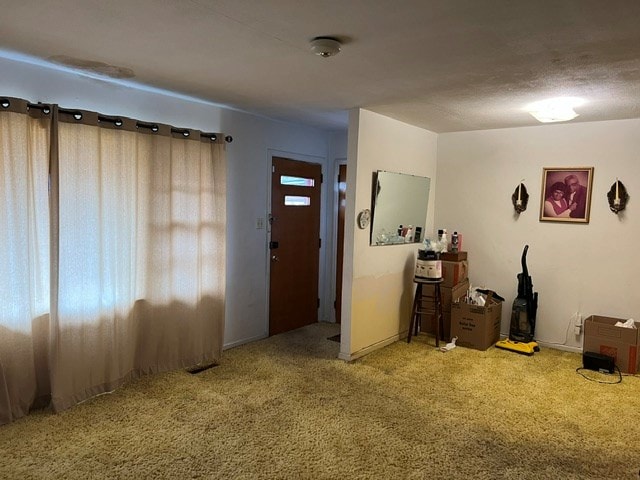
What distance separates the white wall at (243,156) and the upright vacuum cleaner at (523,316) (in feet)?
7.10

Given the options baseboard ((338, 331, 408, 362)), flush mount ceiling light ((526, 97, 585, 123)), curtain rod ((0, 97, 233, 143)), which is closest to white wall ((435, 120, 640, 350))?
flush mount ceiling light ((526, 97, 585, 123))

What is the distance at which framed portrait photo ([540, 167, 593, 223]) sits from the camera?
4.44 metres

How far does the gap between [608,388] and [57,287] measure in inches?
165

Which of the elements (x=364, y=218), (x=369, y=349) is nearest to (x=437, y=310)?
(x=369, y=349)

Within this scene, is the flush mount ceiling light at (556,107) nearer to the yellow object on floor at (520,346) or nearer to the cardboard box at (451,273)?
the cardboard box at (451,273)

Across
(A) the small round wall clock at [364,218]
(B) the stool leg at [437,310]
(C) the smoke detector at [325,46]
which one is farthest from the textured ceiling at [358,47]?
(B) the stool leg at [437,310]

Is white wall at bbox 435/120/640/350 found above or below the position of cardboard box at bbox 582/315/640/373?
above

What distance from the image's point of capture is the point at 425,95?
3.49 meters

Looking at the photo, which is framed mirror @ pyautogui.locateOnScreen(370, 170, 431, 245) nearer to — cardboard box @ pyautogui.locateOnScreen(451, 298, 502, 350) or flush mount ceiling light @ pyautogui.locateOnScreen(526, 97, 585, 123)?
cardboard box @ pyautogui.locateOnScreen(451, 298, 502, 350)

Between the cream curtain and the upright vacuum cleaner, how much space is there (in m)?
2.90

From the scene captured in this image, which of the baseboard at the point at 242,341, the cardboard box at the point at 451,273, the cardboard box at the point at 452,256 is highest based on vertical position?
the cardboard box at the point at 452,256

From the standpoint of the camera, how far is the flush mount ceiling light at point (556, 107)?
3.53m

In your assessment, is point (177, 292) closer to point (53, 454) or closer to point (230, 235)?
point (230, 235)

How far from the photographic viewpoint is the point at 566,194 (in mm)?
4551
